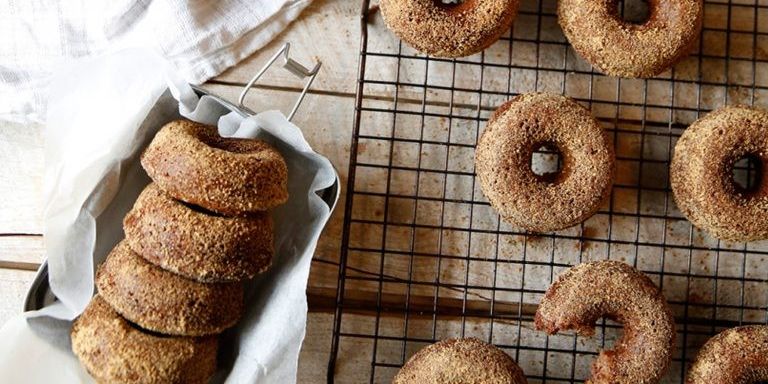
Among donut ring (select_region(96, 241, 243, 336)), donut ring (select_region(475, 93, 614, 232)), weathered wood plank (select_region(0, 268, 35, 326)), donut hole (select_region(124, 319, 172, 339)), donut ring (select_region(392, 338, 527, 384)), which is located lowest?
weathered wood plank (select_region(0, 268, 35, 326))

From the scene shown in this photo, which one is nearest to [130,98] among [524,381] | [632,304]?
[524,381]

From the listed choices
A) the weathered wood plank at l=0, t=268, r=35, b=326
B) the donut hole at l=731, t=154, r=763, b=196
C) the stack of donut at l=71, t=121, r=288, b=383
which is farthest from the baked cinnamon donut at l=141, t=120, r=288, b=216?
the donut hole at l=731, t=154, r=763, b=196

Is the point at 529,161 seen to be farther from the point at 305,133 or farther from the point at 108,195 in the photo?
the point at 108,195

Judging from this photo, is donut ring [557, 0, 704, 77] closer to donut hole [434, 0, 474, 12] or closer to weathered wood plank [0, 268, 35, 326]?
donut hole [434, 0, 474, 12]

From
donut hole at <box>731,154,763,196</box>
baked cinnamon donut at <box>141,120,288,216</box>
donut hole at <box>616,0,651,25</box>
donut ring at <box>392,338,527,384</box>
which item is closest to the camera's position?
baked cinnamon donut at <box>141,120,288,216</box>

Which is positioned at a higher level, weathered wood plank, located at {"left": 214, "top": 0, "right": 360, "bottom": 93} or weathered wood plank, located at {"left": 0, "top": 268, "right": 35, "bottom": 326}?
weathered wood plank, located at {"left": 214, "top": 0, "right": 360, "bottom": 93}

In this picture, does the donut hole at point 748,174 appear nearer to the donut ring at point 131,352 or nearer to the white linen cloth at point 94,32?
the white linen cloth at point 94,32

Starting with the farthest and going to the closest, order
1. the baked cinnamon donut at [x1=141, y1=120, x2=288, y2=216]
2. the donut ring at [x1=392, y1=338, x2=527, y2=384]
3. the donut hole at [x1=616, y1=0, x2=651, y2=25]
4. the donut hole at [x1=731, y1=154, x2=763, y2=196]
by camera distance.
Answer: the donut hole at [x1=616, y1=0, x2=651, y2=25], the donut hole at [x1=731, y1=154, x2=763, y2=196], the donut ring at [x1=392, y1=338, x2=527, y2=384], the baked cinnamon donut at [x1=141, y1=120, x2=288, y2=216]

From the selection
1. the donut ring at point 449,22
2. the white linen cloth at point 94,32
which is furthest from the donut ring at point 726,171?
the white linen cloth at point 94,32
